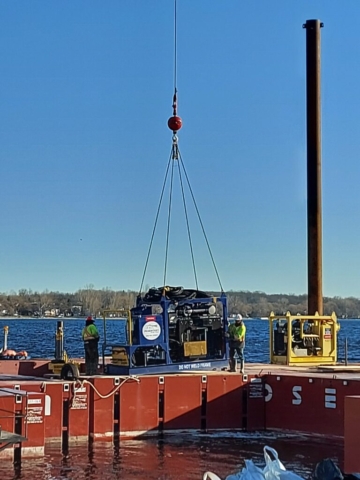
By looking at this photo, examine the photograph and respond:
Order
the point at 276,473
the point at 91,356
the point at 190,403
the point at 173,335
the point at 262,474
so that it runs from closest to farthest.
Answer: the point at 262,474 < the point at 276,473 < the point at 190,403 < the point at 91,356 < the point at 173,335

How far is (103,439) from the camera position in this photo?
19.7 metres

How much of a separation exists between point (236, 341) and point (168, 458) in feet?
19.9

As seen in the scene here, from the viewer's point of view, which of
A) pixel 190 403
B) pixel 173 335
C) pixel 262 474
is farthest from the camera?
pixel 173 335

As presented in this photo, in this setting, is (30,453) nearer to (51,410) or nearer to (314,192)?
(51,410)

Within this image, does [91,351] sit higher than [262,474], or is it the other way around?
[91,351]

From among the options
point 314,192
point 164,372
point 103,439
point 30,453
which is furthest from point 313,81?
point 30,453

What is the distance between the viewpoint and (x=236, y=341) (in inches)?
910

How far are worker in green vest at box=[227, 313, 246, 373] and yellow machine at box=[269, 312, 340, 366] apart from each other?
11.9 feet

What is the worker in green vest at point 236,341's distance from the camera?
23.1 m

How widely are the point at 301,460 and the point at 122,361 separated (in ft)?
20.3

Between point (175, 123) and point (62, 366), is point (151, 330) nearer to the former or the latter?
point (62, 366)

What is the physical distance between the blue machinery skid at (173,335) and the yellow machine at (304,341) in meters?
4.22

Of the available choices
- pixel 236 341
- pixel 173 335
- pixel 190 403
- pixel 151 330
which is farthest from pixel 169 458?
pixel 236 341

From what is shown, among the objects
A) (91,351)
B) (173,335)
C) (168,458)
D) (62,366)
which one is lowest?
(168,458)
